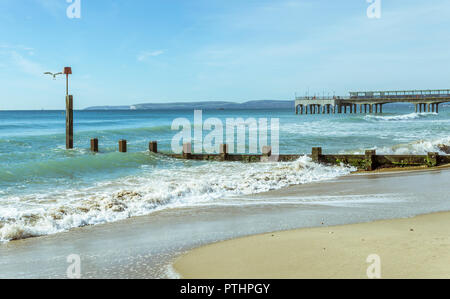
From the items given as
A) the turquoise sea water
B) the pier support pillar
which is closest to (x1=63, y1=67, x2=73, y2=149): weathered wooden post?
the turquoise sea water

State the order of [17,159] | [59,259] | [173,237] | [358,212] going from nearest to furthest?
[59,259] → [173,237] → [358,212] → [17,159]

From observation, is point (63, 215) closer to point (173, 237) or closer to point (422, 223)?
point (173, 237)

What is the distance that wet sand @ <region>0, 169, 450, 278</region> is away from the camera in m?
5.78

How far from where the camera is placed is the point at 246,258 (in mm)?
5754

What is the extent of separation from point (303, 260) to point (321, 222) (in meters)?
2.38

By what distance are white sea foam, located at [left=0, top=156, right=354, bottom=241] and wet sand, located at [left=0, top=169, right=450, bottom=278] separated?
482 millimetres

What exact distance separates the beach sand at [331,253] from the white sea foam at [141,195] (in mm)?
3388

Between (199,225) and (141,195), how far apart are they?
10.4 feet

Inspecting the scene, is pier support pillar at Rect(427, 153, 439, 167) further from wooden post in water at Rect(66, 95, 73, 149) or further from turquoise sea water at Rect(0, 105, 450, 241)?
wooden post in water at Rect(66, 95, 73, 149)

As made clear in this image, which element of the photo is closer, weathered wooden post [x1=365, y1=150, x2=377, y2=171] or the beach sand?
the beach sand

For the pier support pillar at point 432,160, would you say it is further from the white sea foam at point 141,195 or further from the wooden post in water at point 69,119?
the wooden post in water at point 69,119

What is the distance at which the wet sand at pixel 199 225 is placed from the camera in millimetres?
5777

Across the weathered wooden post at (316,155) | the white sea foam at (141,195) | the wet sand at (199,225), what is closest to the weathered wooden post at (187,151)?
the white sea foam at (141,195)
